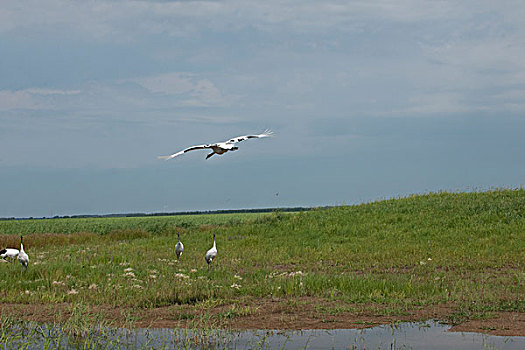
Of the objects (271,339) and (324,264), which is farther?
(324,264)

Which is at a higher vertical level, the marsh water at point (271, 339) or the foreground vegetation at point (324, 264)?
the foreground vegetation at point (324, 264)

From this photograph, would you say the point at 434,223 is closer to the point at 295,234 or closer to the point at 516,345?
the point at 295,234

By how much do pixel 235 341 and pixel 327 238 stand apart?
16025 millimetres

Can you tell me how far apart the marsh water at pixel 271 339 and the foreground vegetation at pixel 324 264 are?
3.54 ft

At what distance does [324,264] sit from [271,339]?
9.62 meters

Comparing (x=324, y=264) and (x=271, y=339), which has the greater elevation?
(x=324, y=264)

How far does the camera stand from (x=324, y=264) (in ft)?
63.0

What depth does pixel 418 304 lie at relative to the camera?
11906 mm

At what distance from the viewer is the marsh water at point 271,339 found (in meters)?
9.29

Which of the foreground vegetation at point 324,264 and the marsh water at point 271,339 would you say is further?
the foreground vegetation at point 324,264

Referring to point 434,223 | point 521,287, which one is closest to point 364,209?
point 434,223

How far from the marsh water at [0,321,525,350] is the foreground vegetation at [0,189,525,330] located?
3.54 feet

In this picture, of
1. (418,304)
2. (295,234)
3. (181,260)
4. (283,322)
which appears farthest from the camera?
(295,234)

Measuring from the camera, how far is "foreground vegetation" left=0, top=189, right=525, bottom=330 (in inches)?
506
